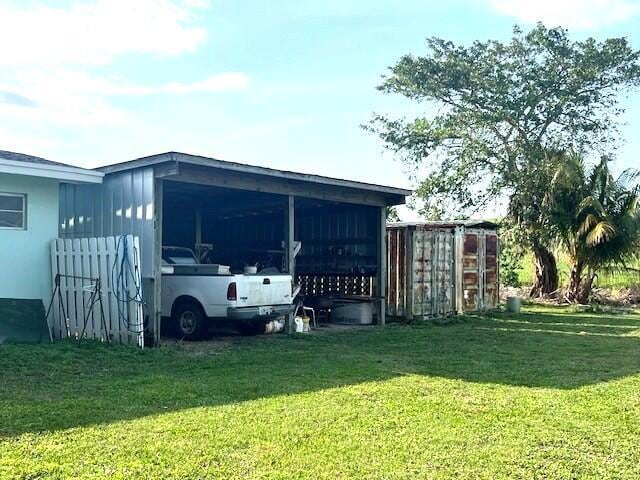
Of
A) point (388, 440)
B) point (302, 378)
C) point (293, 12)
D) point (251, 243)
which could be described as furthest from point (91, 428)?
point (251, 243)

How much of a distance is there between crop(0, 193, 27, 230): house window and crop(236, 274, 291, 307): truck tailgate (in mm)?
3583

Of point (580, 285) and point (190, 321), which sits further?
point (580, 285)

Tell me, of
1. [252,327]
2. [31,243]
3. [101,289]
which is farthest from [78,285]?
[252,327]

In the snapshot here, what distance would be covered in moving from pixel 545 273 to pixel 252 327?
1385 cm

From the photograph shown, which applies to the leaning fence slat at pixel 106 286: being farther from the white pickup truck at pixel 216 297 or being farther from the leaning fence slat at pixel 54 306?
the white pickup truck at pixel 216 297

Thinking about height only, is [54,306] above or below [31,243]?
below

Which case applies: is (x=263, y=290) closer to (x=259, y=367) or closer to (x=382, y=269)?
(x=259, y=367)

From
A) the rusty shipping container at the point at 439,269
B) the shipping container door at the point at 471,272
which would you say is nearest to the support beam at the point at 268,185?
the rusty shipping container at the point at 439,269

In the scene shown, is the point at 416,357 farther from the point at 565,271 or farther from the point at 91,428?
the point at 565,271

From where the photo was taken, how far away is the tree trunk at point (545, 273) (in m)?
21.9

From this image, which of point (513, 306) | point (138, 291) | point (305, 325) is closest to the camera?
point (138, 291)

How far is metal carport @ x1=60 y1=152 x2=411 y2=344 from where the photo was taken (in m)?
10.1

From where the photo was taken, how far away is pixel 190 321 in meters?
10.8

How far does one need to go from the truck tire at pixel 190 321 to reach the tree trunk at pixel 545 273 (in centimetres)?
1450
